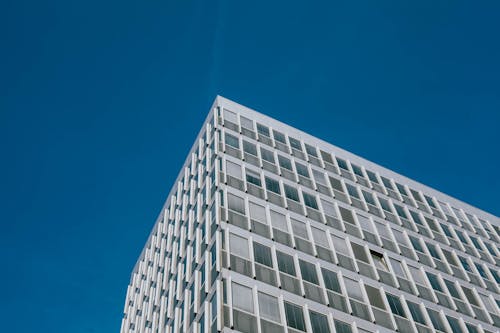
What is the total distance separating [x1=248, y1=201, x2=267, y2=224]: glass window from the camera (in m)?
40.7

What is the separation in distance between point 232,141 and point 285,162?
15.6 ft

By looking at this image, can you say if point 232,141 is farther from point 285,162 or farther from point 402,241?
point 402,241

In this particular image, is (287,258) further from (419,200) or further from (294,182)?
(419,200)

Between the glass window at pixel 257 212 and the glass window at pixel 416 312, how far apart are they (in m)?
11.2

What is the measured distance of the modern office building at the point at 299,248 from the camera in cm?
3519

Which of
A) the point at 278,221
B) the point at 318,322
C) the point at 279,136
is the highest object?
the point at 279,136

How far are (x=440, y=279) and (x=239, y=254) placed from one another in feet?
60.1

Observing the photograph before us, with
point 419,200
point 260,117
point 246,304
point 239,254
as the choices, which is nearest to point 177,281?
point 239,254

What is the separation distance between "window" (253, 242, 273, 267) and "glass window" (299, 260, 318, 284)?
85.3 inches

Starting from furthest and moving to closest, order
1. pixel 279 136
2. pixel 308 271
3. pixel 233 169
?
1. pixel 279 136
2. pixel 233 169
3. pixel 308 271

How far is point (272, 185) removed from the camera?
45469 mm

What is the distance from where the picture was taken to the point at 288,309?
3394cm

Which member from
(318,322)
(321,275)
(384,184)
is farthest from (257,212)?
(384,184)

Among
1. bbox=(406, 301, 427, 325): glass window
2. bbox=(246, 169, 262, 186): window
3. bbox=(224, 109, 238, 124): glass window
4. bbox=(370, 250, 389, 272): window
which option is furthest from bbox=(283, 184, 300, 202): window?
bbox=(406, 301, 427, 325): glass window
